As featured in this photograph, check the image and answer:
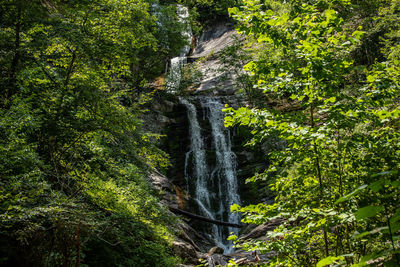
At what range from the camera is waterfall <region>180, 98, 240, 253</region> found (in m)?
15.8

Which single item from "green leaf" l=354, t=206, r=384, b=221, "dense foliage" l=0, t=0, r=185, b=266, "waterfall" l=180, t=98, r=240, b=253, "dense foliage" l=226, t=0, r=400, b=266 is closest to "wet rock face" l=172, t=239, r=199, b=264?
"dense foliage" l=0, t=0, r=185, b=266

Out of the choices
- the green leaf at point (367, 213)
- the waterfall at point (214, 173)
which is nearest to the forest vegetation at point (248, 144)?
the green leaf at point (367, 213)

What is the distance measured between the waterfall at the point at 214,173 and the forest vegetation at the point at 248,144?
8.23 m

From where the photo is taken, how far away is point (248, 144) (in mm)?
3408

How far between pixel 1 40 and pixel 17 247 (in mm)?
4935

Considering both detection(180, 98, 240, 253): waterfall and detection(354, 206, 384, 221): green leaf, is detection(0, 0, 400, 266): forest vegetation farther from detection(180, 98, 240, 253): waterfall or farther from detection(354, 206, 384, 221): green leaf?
detection(180, 98, 240, 253): waterfall

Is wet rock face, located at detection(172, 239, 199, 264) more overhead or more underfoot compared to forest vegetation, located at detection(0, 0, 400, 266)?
more underfoot

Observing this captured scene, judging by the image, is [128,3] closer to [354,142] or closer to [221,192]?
[354,142]

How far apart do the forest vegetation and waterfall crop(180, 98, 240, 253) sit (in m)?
8.23

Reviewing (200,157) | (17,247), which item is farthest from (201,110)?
(17,247)

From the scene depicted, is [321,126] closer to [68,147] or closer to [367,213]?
[367,213]

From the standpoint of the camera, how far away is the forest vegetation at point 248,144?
100 inches

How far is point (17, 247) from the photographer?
327cm

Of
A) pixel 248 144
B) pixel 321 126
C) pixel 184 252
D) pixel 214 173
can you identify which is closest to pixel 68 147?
pixel 248 144
